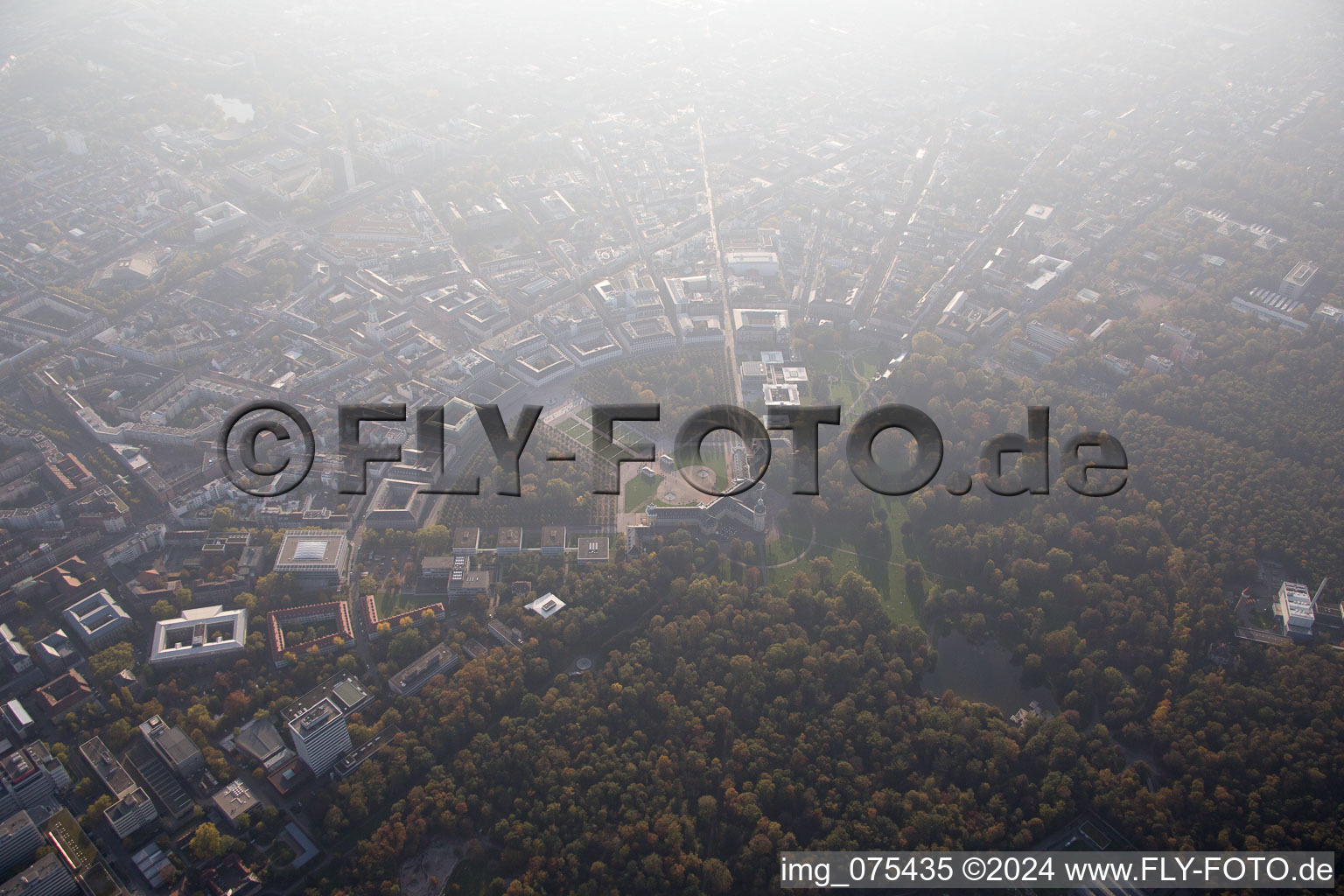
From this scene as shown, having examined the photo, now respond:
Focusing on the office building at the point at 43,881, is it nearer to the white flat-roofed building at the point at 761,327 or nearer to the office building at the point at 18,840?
the office building at the point at 18,840

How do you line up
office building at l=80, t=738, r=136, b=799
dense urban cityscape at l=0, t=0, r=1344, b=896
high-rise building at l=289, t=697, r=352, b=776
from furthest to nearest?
high-rise building at l=289, t=697, r=352, b=776 < dense urban cityscape at l=0, t=0, r=1344, b=896 < office building at l=80, t=738, r=136, b=799


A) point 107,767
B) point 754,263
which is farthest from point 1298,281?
point 107,767

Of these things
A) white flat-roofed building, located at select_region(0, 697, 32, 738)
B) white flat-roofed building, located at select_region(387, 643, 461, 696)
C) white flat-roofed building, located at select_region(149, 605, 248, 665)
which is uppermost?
white flat-roofed building, located at select_region(149, 605, 248, 665)

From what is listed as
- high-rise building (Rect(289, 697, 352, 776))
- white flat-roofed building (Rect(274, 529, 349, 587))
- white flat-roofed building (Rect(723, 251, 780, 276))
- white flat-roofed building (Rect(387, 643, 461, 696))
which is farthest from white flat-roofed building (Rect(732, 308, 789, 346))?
high-rise building (Rect(289, 697, 352, 776))

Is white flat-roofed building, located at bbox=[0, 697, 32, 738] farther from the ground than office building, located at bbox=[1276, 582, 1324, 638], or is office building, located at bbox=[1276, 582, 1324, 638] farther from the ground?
office building, located at bbox=[1276, 582, 1324, 638]

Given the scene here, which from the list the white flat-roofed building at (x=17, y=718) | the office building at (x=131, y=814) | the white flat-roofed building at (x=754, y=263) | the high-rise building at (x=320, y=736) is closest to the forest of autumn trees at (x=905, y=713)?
the high-rise building at (x=320, y=736)

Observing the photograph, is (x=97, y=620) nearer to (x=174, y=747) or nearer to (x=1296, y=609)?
(x=174, y=747)

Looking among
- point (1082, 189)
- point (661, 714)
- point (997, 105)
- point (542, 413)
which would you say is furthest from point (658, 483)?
point (997, 105)

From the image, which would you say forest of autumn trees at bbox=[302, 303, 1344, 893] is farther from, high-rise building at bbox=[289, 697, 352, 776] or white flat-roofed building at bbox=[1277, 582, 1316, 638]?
high-rise building at bbox=[289, 697, 352, 776]
